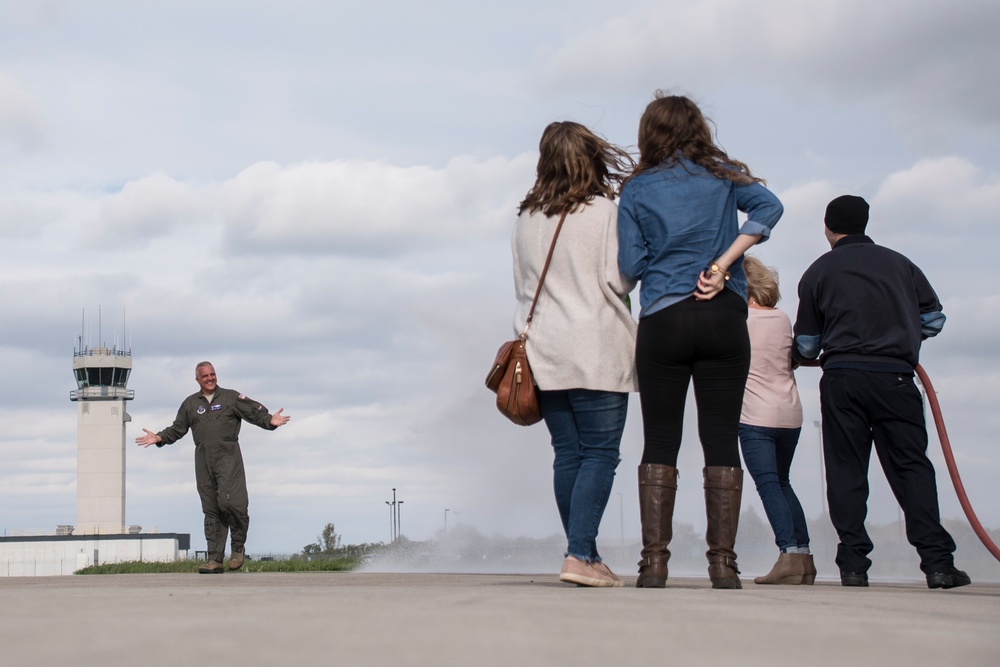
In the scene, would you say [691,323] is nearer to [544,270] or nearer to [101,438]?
[544,270]

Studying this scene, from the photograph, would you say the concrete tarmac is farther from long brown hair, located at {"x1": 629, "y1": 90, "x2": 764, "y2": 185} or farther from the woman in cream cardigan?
Result: long brown hair, located at {"x1": 629, "y1": 90, "x2": 764, "y2": 185}

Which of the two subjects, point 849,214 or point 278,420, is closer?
point 849,214

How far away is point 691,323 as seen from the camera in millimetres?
5926

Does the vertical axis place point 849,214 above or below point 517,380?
above

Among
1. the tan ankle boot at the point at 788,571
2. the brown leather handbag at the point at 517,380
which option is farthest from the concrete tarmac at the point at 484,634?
the tan ankle boot at the point at 788,571

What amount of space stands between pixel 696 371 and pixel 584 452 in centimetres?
69

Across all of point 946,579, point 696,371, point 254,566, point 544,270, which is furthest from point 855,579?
point 254,566

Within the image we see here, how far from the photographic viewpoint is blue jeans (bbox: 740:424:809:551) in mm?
7797

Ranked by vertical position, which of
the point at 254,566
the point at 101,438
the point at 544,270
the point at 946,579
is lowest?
the point at 254,566

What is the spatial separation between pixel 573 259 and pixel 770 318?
7.88 feet

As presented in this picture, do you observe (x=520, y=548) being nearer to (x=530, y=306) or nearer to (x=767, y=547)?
(x=767, y=547)

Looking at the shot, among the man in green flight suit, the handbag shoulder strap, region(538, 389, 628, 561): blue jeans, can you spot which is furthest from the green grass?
the handbag shoulder strap

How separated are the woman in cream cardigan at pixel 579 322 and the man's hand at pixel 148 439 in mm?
8229

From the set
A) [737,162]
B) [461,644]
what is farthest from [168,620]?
[737,162]
